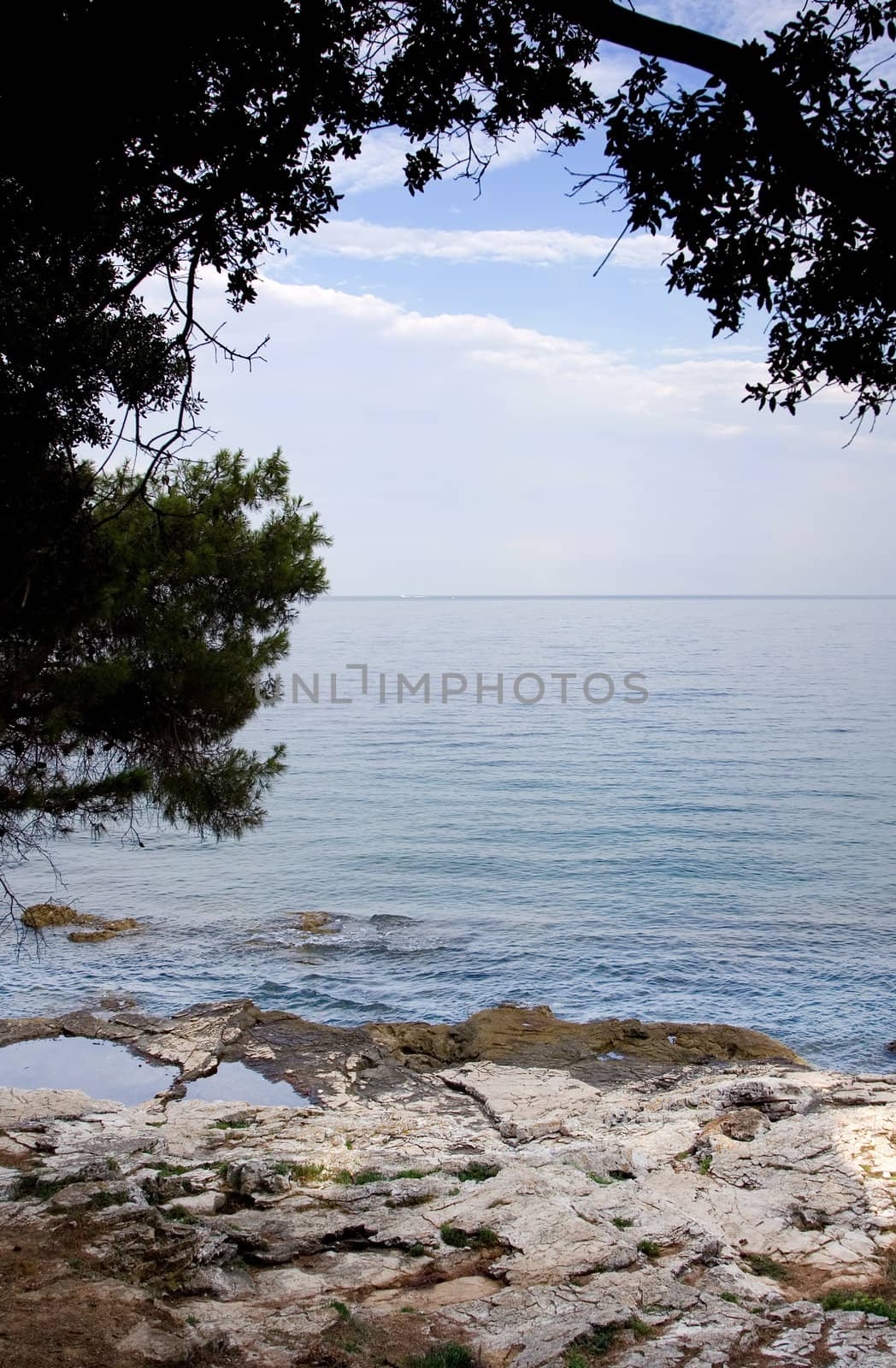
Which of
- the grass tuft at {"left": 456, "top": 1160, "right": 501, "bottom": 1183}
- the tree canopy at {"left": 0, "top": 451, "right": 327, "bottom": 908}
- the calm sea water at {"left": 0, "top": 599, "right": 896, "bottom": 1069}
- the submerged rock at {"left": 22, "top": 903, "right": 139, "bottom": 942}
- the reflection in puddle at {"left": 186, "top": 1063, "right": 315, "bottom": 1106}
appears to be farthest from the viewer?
the submerged rock at {"left": 22, "top": 903, "right": 139, "bottom": 942}

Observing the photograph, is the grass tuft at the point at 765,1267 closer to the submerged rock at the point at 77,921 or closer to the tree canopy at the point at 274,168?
the tree canopy at the point at 274,168

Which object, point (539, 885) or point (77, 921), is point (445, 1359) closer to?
point (77, 921)

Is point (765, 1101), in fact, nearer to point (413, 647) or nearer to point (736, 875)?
point (736, 875)

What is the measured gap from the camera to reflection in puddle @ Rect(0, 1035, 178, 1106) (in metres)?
11.4

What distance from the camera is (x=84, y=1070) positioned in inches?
474

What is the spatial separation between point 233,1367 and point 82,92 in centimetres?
539

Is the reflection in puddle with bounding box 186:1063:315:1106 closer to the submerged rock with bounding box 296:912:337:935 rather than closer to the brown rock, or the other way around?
the submerged rock with bounding box 296:912:337:935

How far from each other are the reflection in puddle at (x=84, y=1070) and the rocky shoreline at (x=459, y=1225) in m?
0.42

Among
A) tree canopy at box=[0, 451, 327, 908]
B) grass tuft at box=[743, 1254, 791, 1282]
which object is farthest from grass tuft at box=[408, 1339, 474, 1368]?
tree canopy at box=[0, 451, 327, 908]

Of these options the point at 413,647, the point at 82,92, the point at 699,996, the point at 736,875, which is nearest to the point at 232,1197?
the point at 82,92

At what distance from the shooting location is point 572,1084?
11.5 m

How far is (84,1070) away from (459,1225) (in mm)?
7468

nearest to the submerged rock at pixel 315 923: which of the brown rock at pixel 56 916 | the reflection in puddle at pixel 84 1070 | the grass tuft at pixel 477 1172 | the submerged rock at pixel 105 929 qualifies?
the submerged rock at pixel 105 929

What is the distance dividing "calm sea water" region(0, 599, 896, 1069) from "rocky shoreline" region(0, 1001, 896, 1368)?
3.99 meters
